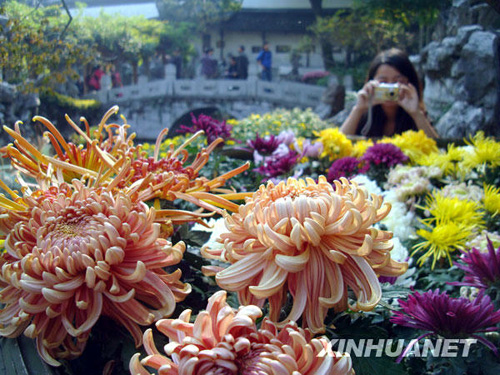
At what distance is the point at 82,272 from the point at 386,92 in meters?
2.83

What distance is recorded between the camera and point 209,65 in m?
16.1

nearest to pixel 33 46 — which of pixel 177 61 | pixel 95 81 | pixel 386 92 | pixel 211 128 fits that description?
pixel 211 128

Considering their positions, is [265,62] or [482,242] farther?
[265,62]

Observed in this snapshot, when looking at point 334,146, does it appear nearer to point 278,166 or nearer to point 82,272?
point 278,166

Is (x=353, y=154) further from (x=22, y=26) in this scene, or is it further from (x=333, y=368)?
(x=333, y=368)

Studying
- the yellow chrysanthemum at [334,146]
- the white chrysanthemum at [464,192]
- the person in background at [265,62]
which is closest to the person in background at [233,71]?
the person in background at [265,62]

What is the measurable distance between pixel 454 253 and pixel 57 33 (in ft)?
4.88

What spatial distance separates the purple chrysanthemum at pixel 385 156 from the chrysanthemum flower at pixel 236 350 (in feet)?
5.34

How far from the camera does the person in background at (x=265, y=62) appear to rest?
1628 centimetres

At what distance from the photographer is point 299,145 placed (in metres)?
2.04

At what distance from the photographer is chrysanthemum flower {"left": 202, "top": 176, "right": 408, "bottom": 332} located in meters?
0.48

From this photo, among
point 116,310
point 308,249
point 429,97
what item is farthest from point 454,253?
point 429,97

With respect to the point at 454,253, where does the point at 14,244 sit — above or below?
above

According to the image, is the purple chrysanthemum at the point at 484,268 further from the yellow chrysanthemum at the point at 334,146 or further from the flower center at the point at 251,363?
the yellow chrysanthemum at the point at 334,146
